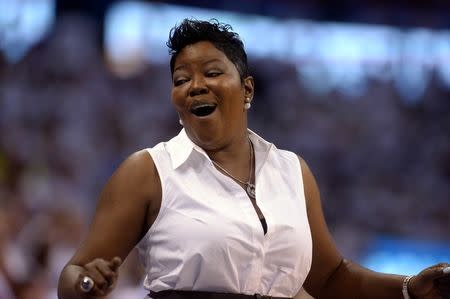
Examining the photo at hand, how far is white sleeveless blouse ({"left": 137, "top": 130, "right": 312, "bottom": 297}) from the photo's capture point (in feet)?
6.63

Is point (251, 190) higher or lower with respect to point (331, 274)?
higher

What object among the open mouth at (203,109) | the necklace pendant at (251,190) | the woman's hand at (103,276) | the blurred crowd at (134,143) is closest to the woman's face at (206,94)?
the open mouth at (203,109)

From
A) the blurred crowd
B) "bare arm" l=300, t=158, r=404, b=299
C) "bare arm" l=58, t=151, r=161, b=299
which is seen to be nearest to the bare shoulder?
"bare arm" l=58, t=151, r=161, b=299

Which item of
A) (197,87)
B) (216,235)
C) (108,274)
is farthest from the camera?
(197,87)

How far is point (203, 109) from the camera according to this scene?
2.20m

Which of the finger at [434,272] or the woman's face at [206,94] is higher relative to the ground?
the woman's face at [206,94]

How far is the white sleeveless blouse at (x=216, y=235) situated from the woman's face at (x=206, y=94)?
0.06m

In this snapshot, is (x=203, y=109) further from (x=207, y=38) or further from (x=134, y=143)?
(x=134, y=143)

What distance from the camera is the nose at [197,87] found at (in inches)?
85.6

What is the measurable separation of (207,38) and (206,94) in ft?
0.52

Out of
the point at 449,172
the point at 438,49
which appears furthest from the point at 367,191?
the point at 438,49

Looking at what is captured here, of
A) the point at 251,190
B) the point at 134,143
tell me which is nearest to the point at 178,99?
the point at 251,190

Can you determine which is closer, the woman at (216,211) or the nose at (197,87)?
the woman at (216,211)

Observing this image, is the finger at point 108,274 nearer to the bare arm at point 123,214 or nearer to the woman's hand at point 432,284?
the bare arm at point 123,214
